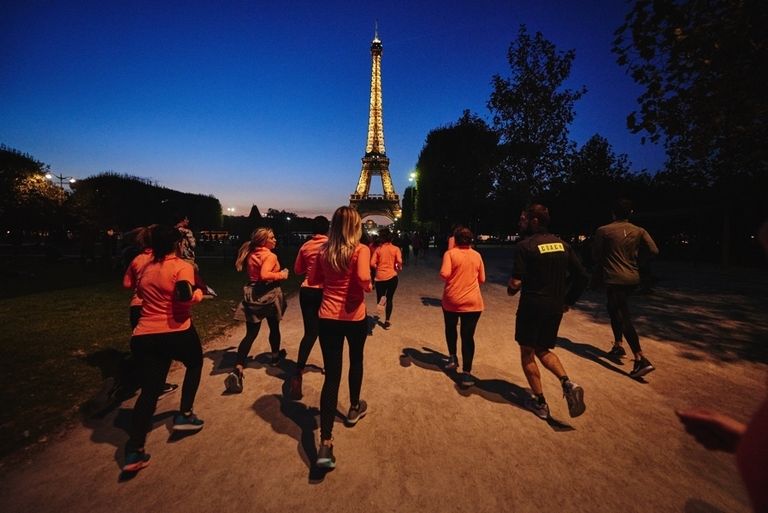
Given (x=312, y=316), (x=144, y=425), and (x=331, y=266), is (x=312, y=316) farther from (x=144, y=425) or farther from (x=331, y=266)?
(x=144, y=425)

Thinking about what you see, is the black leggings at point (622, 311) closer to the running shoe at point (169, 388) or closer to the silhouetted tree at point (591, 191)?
the running shoe at point (169, 388)

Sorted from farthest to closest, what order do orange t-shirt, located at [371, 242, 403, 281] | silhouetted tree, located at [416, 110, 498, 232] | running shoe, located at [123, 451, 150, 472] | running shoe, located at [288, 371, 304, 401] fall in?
silhouetted tree, located at [416, 110, 498, 232] → orange t-shirt, located at [371, 242, 403, 281] → running shoe, located at [288, 371, 304, 401] → running shoe, located at [123, 451, 150, 472]

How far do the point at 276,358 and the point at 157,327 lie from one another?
256cm

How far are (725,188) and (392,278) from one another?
964 inches

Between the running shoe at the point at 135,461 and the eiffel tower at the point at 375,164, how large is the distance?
6824 centimetres

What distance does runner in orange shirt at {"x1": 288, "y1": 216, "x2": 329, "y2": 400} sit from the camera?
4164 millimetres

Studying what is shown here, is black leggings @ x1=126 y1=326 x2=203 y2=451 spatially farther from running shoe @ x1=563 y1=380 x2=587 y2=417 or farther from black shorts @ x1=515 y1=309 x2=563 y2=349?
running shoe @ x1=563 y1=380 x2=587 y2=417

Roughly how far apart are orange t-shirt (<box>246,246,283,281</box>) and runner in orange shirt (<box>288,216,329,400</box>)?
460 mm

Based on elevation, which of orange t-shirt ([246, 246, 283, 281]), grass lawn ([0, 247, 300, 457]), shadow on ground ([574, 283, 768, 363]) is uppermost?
orange t-shirt ([246, 246, 283, 281])

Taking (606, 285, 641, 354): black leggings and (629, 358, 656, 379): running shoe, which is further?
(606, 285, 641, 354): black leggings

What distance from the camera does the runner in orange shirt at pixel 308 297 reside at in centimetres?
416

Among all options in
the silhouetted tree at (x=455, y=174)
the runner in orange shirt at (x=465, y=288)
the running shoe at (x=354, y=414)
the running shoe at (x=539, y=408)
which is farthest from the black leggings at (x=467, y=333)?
the silhouetted tree at (x=455, y=174)

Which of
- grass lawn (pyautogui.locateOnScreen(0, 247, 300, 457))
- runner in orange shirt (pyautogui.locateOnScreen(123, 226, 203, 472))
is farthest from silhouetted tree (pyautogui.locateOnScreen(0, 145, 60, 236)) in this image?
runner in orange shirt (pyautogui.locateOnScreen(123, 226, 203, 472))

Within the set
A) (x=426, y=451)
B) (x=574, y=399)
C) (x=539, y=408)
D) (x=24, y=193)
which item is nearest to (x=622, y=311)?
(x=574, y=399)
